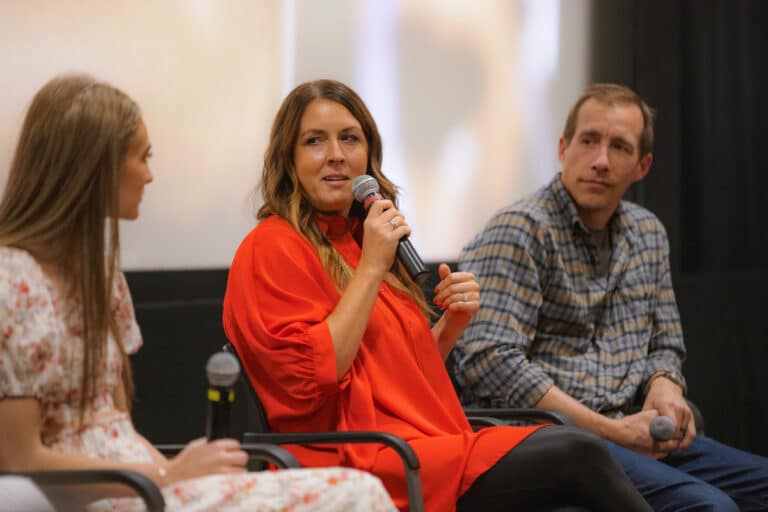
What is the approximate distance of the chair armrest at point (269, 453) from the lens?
1.87 metres

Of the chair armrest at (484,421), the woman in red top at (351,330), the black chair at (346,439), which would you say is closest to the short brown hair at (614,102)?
the woman in red top at (351,330)

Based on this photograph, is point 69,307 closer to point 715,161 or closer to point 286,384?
point 286,384

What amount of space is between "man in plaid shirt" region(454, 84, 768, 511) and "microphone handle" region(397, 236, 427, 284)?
596 mm

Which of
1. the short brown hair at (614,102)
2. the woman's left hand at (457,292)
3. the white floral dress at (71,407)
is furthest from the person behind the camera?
the short brown hair at (614,102)

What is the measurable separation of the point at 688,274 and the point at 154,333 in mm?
2480

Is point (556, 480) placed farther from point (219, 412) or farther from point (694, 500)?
point (219, 412)

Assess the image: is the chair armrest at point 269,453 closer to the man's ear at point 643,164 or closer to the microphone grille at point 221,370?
the microphone grille at point 221,370

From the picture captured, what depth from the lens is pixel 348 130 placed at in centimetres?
231

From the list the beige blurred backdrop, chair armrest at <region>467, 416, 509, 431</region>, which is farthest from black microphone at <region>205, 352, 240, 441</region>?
the beige blurred backdrop

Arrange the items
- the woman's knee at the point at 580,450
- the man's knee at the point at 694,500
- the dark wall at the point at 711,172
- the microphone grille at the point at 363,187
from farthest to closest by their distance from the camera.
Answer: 1. the dark wall at the point at 711,172
2. the man's knee at the point at 694,500
3. the microphone grille at the point at 363,187
4. the woman's knee at the point at 580,450

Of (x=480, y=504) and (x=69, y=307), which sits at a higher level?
(x=69, y=307)

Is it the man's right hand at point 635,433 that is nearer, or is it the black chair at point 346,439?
the black chair at point 346,439

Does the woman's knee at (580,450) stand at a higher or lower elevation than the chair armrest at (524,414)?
higher

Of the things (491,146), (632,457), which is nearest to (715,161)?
(491,146)
